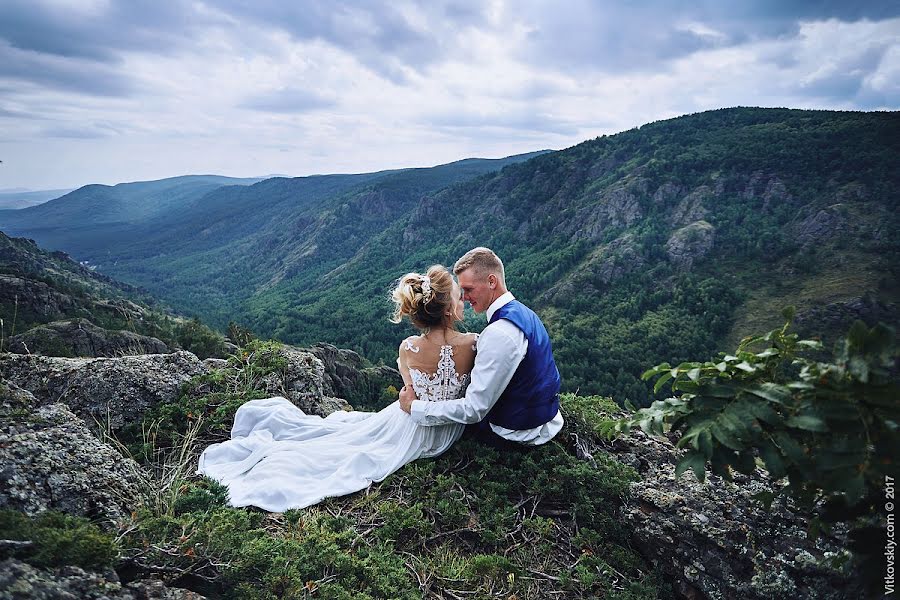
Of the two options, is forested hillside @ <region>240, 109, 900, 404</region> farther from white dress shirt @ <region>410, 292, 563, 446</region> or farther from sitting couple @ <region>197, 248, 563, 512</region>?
white dress shirt @ <region>410, 292, 563, 446</region>

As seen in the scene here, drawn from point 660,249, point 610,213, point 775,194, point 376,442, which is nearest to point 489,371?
point 376,442

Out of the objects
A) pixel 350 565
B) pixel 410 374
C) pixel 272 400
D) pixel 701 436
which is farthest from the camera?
pixel 272 400

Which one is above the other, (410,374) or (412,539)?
(410,374)

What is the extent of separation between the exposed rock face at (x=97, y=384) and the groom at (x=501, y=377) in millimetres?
3520

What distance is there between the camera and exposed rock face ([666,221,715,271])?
107312 millimetres

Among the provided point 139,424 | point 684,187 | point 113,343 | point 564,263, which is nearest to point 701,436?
point 139,424

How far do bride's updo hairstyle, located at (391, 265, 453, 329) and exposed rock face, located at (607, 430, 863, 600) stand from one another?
2.56m

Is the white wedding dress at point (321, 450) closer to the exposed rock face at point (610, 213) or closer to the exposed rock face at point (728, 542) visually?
the exposed rock face at point (728, 542)

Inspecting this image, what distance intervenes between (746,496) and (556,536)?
1635mm

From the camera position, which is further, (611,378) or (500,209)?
(500,209)

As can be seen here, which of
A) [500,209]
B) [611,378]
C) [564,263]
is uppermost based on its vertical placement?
[500,209]

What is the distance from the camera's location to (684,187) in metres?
134

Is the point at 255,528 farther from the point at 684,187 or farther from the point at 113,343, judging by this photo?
the point at 684,187

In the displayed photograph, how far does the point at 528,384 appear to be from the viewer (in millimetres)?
4926
